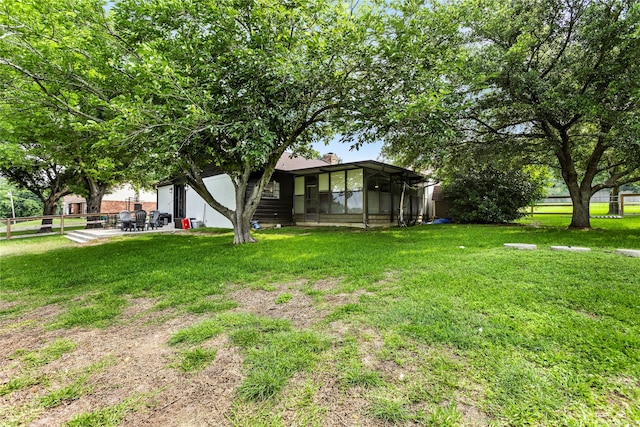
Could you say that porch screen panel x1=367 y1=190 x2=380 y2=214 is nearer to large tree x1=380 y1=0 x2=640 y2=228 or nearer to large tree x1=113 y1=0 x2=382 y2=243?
large tree x1=380 y1=0 x2=640 y2=228

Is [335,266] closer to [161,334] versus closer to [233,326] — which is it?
[233,326]

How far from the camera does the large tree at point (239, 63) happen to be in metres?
5.67

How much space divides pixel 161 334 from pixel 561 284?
461cm

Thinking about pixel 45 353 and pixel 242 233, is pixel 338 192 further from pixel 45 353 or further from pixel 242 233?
pixel 45 353

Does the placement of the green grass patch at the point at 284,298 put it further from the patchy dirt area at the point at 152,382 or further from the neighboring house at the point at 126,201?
the neighboring house at the point at 126,201

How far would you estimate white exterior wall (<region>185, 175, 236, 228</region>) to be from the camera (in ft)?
45.2

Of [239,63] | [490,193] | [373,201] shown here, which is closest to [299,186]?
[373,201]

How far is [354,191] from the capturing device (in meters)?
12.8

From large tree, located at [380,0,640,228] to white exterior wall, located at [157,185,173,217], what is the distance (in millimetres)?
14659

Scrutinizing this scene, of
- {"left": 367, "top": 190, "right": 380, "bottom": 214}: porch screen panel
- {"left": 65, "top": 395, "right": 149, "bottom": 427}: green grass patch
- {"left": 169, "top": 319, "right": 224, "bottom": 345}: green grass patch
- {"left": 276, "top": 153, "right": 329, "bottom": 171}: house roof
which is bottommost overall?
{"left": 65, "top": 395, "right": 149, "bottom": 427}: green grass patch

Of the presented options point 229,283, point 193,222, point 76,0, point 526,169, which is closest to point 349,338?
point 229,283

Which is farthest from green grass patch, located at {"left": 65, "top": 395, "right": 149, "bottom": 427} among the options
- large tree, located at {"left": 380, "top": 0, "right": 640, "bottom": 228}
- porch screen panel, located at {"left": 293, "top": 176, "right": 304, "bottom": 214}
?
porch screen panel, located at {"left": 293, "top": 176, "right": 304, "bottom": 214}

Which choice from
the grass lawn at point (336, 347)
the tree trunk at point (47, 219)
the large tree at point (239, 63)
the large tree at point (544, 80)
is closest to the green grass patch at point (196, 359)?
the grass lawn at point (336, 347)

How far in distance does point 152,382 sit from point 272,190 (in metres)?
12.4
